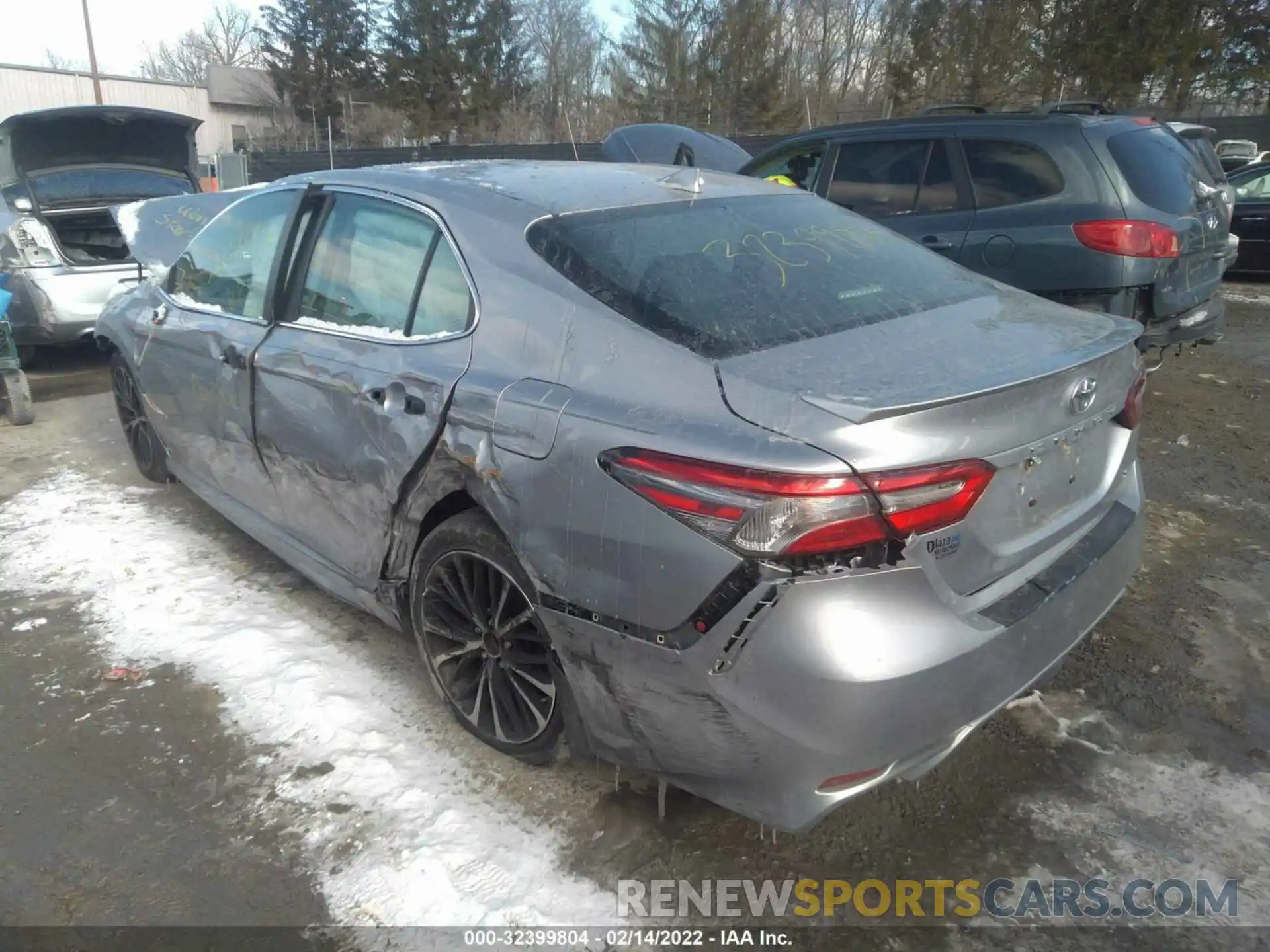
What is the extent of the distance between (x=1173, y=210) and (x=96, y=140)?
27.7 ft

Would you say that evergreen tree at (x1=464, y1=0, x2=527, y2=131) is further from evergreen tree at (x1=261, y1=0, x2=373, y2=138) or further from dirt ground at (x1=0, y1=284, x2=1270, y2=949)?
dirt ground at (x1=0, y1=284, x2=1270, y2=949)

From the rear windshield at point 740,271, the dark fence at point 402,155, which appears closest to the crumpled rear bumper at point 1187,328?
the rear windshield at point 740,271

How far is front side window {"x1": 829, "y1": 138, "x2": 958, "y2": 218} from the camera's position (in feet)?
19.2

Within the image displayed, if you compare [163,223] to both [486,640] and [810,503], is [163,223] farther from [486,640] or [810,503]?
[810,503]

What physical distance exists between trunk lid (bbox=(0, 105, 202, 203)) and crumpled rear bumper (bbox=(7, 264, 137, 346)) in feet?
3.49

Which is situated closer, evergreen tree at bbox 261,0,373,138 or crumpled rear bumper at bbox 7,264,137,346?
crumpled rear bumper at bbox 7,264,137,346

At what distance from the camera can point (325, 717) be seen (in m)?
3.04

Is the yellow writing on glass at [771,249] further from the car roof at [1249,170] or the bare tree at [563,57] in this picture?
the bare tree at [563,57]

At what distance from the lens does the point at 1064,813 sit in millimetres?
2562

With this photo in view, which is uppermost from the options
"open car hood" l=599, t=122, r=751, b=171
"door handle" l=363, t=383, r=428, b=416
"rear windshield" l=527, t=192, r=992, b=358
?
"open car hood" l=599, t=122, r=751, b=171

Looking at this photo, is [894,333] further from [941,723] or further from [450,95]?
[450,95]

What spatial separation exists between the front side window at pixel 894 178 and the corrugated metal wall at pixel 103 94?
34.8m

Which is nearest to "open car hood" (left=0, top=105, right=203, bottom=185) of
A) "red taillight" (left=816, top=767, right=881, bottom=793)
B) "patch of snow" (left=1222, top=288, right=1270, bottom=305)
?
"red taillight" (left=816, top=767, right=881, bottom=793)

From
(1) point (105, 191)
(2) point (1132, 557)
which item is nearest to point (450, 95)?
(1) point (105, 191)
